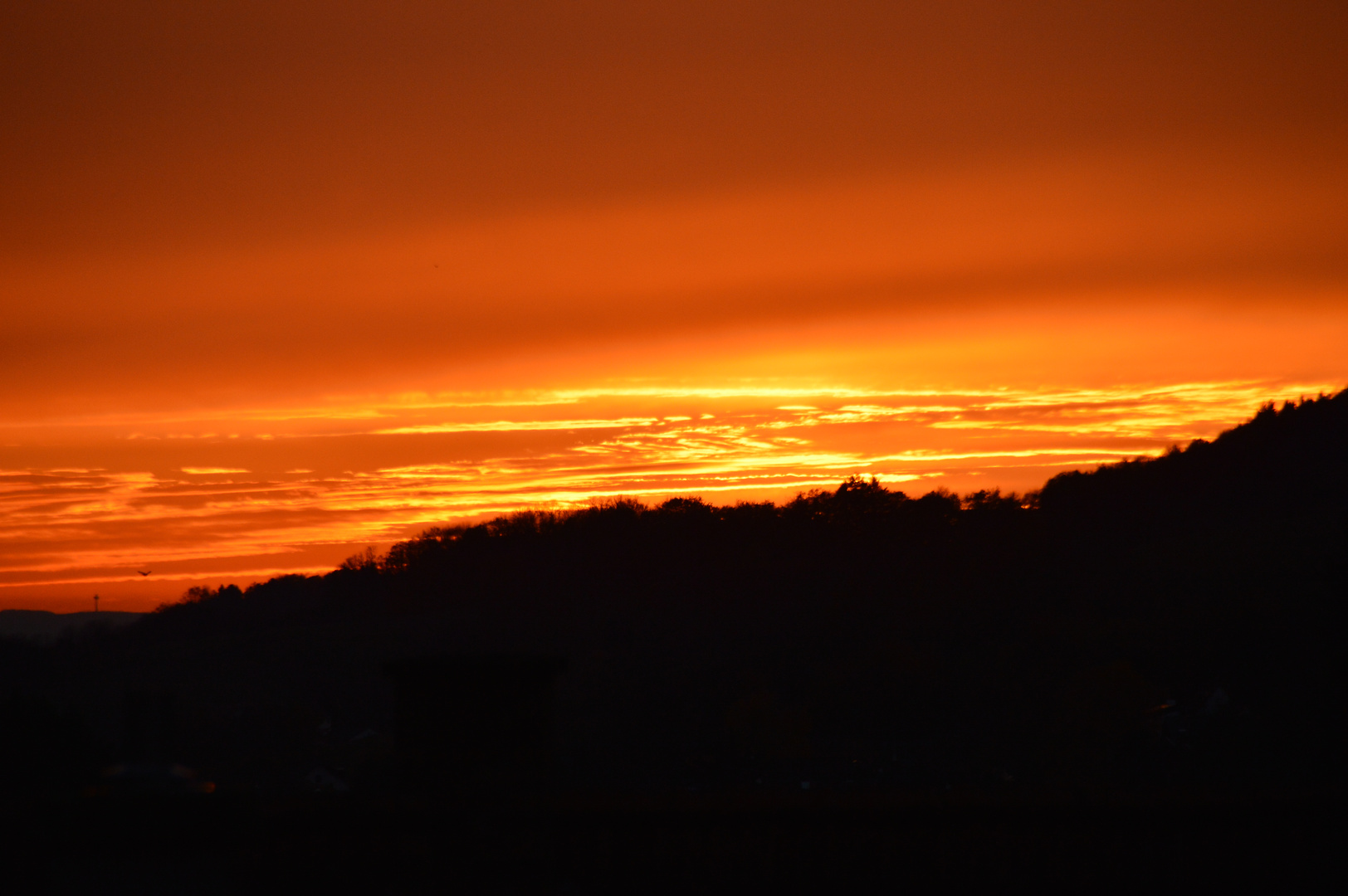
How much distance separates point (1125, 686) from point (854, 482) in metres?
37.4

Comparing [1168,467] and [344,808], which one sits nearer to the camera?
[344,808]

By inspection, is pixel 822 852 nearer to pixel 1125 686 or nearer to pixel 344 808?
pixel 344 808

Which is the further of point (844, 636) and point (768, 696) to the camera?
point (844, 636)

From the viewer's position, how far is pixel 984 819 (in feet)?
33.2

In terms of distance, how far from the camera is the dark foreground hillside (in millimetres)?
10031

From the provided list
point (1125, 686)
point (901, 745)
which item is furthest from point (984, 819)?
point (901, 745)

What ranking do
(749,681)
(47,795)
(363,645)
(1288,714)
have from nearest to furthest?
1. (47,795)
2. (1288,714)
3. (749,681)
4. (363,645)

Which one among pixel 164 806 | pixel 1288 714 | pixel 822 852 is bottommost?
pixel 1288 714

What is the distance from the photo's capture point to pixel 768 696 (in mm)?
84312

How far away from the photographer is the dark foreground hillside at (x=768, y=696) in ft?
32.9

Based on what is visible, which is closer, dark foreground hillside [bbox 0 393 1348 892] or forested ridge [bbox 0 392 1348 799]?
dark foreground hillside [bbox 0 393 1348 892]

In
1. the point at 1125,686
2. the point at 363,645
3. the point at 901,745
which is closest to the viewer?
the point at 1125,686

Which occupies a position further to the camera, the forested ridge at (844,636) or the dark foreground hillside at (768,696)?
the forested ridge at (844,636)

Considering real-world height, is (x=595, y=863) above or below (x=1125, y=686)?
above
